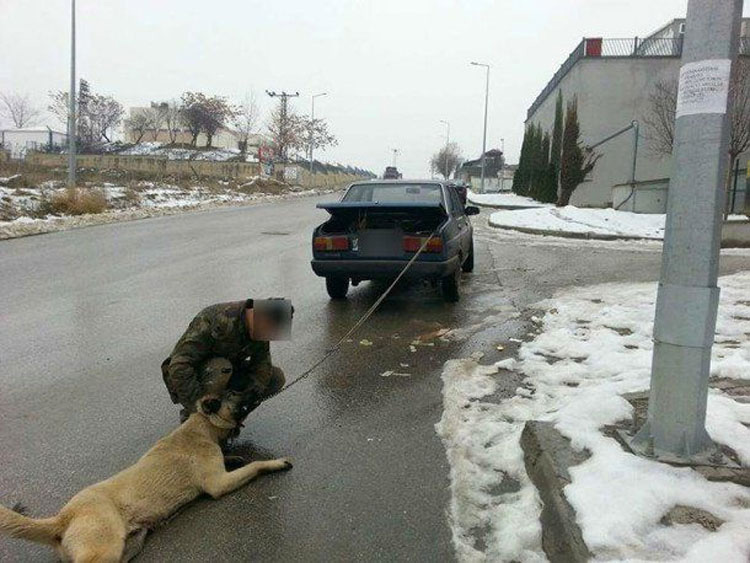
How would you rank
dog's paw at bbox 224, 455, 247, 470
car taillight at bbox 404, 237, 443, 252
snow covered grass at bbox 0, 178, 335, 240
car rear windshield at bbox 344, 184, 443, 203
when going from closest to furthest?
dog's paw at bbox 224, 455, 247, 470, car taillight at bbox 404, 237, 443, 252, car rear windshield at bbox 344, 184, 443, 203, snow covered grass at bbox 0, 178, 335, 240

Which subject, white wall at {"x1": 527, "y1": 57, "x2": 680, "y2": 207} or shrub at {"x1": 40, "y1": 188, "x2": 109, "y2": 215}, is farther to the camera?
white wall at {"x1": 527, "y1": 57, "x2": 680, "y2": 207}

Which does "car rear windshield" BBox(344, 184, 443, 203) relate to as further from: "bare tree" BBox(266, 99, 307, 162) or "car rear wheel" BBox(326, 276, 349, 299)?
"bare tree" BBox(266, 99, 307, 162)

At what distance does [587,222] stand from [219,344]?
17845mm

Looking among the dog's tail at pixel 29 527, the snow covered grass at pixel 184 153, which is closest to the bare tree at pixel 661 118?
the dog's tail at pixel 29 527

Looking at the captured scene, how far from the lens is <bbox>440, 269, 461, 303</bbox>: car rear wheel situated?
808 cm

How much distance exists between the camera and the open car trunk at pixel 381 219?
7.63 meters

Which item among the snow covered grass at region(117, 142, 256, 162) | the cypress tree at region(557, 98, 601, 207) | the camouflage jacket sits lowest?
the camouflage jacket

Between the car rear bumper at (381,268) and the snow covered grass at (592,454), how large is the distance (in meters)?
1.60

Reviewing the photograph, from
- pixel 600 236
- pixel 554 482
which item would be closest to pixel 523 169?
pixel 600 236

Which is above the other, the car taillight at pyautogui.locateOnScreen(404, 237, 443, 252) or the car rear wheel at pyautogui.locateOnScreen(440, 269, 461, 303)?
the car taillight at pyautogui.locateOnScreen(404, 237, 443, 252)

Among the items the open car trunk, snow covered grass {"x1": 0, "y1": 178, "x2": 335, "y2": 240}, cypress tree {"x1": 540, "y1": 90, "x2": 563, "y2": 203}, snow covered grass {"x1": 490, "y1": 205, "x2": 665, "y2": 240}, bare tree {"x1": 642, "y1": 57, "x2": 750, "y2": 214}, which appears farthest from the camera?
cypress tree {"x1": 540, "y1": 90, "x2": 563, "y2": 203}

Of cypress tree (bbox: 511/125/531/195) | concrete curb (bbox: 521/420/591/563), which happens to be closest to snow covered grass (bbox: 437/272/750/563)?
concrete curb (bbox: 521/420/591/563)

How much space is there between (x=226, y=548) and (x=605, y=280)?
8.47 meters

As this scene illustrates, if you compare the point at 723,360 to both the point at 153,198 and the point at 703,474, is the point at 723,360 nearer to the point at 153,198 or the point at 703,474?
the point at 703,474
